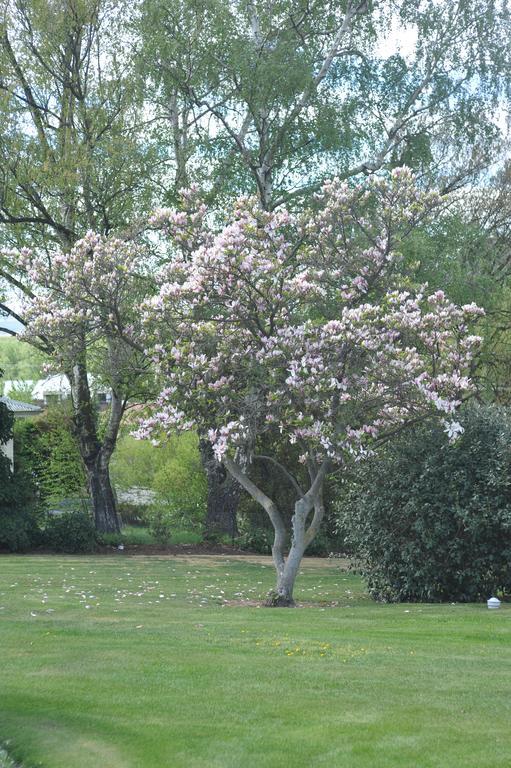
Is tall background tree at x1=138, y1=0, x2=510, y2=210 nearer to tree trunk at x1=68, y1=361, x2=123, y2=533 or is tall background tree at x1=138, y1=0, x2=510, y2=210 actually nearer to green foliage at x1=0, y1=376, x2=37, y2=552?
tree trunk at x1=68, y1=361, x2=123, y2=533

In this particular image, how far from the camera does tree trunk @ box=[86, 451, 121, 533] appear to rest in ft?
90.2

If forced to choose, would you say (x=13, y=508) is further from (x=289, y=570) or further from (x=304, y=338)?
(x=304, y=338)

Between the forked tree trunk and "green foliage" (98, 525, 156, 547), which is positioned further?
"green foliage" (98, 525, 156, 547)

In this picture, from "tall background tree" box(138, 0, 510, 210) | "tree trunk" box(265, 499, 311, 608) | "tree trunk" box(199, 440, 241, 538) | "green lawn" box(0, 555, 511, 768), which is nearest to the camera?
"green lawn" box(0, 555, 511, 768)

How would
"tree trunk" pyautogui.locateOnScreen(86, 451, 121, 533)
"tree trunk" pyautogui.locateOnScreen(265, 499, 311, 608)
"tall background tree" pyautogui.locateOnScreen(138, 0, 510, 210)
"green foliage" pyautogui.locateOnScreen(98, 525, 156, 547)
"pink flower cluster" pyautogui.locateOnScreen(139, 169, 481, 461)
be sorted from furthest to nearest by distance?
"tree trunk" pyautogui.locateOnScreen(86, 451, 121, 533) → "green foliage" pyautogui.locateOnScreen(98, 525, 156, 547) → "tall background tree" pyautogui.locateOnScreen(138, 0, 510, 210) → "tree trunk" pyautogui.locateOnScreen(265, 499, 311, 608) → "pink flower cluster" pyautogui.locateOnScreen(139, 169, 481, 461)

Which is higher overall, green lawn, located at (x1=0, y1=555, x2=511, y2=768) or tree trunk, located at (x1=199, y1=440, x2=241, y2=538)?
tree trunk, located at (x1=199, y1=440, x2=241, y2=538)

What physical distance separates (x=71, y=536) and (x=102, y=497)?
2689 millimetres

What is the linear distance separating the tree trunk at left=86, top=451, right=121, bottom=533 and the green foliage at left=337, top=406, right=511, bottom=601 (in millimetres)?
12990

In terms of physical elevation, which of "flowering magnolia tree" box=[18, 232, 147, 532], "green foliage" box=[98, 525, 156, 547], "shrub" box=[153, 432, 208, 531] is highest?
"flowering magnolia tree" box=[18, 232, 147, 532]

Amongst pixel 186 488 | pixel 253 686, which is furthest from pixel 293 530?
pixel 186 488

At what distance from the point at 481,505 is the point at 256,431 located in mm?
3385

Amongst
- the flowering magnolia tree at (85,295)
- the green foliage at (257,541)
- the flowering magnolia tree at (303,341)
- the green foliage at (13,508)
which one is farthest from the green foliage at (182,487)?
the flowering magnolia tree at (303,341)

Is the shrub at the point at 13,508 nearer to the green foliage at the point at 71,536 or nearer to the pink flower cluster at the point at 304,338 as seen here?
the green foliage at the point at 71,536

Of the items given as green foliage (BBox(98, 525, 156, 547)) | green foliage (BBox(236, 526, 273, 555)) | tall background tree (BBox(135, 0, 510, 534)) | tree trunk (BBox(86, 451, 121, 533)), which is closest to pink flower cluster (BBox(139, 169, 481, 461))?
tall background tree (BBox(135, 0, 510, 534))
